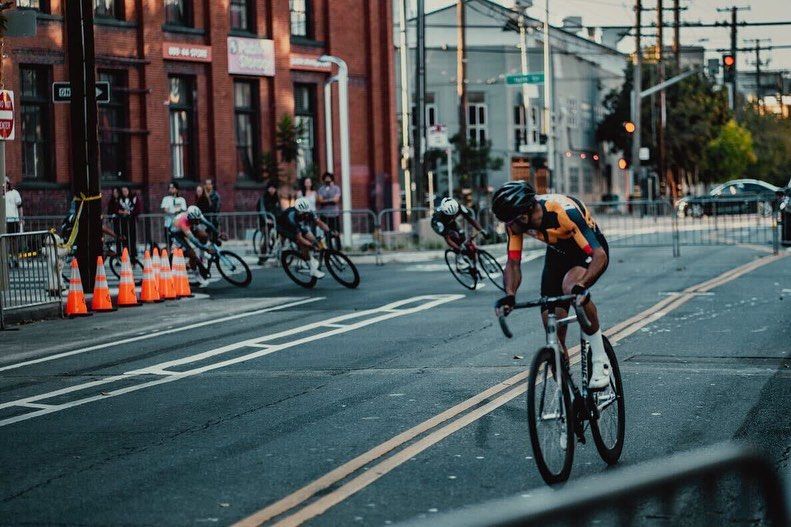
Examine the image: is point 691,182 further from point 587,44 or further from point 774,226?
point 774,226

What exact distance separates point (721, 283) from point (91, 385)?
479 inches

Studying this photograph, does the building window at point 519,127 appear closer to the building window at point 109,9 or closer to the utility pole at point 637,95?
the utility pole at point 637,95

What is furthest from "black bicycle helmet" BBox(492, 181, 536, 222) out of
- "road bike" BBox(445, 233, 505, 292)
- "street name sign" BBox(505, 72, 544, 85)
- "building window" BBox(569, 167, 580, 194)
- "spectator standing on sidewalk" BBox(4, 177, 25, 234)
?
"building window" BBox(569, 167, 580, 194)

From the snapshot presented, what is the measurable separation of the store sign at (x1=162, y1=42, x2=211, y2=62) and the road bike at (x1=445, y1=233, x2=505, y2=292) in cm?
1594

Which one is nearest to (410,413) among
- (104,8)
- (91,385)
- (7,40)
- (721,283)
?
(91,385)

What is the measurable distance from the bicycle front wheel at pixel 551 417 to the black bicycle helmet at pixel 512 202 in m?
0.80

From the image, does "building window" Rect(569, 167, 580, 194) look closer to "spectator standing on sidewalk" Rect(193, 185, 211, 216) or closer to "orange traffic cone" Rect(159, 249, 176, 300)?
"spectator standing on sidewalk" Rect(193, 185, 211, 216)

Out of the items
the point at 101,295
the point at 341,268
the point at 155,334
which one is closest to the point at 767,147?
the point at 341,268

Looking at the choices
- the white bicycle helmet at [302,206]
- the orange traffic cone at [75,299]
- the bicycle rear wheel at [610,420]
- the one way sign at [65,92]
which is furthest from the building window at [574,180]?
the bicycle rear wheel at [610,420]

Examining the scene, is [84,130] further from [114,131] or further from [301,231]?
[114,131]

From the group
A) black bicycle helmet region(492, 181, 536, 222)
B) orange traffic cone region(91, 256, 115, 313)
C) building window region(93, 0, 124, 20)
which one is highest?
building window region(93, 0, 124, 20)

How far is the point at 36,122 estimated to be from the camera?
1264 inches

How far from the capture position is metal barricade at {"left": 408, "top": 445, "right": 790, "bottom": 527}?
238 cm

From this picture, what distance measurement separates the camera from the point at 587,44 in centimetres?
8750
